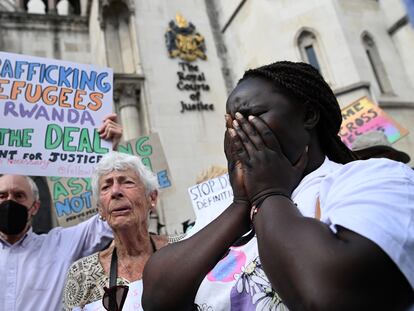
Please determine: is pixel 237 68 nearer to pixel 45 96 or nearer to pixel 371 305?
pixel 45 96

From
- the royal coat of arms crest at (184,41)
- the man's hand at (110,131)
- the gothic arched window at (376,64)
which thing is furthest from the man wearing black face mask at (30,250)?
the gothic arched window at (376,64)

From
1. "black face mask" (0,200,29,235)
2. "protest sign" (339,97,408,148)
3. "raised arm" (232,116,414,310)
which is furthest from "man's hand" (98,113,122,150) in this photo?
"protest sign" (339,97,408,148)

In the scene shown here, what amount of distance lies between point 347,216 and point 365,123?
588 cm

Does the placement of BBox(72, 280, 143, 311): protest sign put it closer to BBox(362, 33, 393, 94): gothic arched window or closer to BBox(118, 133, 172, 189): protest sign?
BBox(118, 133, 172, 189): protest sign

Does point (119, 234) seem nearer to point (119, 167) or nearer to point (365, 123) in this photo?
point (119, 167)

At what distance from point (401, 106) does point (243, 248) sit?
9452 millimetres

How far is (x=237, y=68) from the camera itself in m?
11.4

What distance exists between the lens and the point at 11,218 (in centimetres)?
246

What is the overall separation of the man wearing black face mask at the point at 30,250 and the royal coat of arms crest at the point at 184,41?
8038 millimetres

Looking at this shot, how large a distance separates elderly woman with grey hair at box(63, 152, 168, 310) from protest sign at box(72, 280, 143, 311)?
6 cm

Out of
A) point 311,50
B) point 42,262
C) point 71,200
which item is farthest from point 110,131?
point 311,50

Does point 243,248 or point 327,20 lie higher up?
point 327,20

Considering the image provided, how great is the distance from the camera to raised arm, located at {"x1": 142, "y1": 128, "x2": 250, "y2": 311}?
956 mm

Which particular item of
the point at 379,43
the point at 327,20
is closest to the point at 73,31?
the point at 327,20
